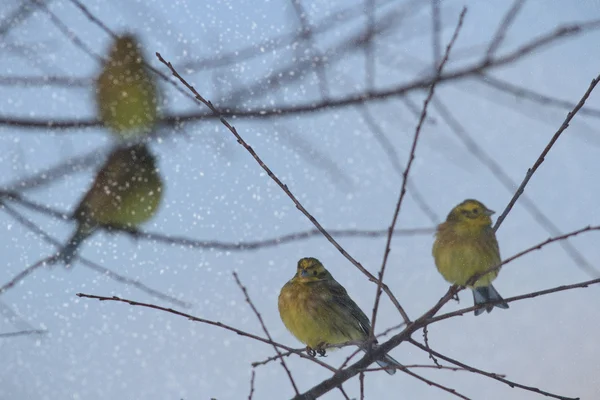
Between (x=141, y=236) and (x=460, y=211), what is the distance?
3.53 ft

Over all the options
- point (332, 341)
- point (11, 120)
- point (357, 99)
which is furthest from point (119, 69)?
point (332, 341)

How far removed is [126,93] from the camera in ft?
6.75

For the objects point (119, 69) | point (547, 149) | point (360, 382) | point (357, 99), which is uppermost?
point (119, 69)

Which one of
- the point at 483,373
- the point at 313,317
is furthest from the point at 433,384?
the point at 313,317

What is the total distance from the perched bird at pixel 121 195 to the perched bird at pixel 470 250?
934mm

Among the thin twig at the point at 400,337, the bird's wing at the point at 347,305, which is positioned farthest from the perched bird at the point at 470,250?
the bird's wing at the point at 347,305

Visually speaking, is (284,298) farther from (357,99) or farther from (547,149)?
(547,149)

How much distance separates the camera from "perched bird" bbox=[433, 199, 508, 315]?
1989 millimetres

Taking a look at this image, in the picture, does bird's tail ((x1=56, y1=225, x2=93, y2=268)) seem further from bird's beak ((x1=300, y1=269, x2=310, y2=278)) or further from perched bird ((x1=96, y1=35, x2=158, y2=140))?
bird's beak ((x1=300, y1=269, x2=310, y2=278))

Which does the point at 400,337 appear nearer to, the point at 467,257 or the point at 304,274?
the point at 467,257

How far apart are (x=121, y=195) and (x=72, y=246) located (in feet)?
0.72

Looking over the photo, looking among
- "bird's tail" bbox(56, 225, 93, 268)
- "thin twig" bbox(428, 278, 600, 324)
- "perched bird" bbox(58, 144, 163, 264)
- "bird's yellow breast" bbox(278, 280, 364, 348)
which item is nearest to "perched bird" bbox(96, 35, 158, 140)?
"perched bird" bbox(58, 144, 163, 264)

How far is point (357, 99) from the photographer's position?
1854 millimetres

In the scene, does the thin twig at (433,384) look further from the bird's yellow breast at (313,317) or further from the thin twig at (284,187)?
the bird's yellow breast at (313,317)
